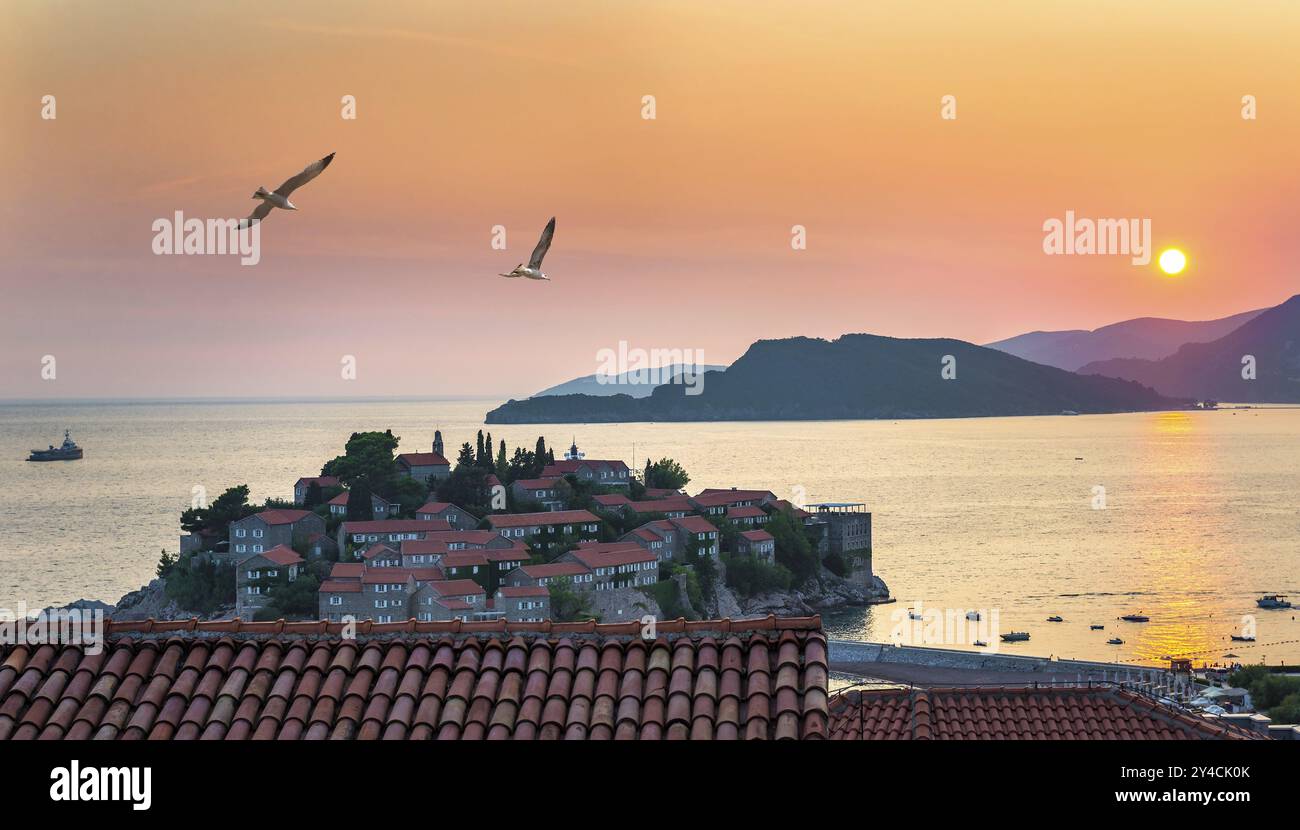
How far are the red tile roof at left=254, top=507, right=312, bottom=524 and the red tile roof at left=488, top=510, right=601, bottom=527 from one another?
7.43 meters

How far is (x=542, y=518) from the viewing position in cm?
5228

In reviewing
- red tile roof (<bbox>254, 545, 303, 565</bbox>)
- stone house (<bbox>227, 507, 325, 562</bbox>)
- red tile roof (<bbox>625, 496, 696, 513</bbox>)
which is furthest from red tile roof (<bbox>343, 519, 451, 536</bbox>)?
red tile roof (<bbox>625, 496, 696, 513</bbox>)

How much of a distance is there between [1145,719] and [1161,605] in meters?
45.9

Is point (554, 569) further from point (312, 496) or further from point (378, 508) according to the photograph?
point (312, 496)

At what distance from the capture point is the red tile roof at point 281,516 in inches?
1991

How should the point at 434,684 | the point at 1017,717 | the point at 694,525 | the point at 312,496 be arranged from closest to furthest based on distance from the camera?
1. the point at 434,684
2. the point at 1017,717
3. the point at 694,525
4. the point at 312,496

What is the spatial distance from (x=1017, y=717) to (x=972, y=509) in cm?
8018

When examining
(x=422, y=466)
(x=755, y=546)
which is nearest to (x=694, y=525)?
(x=755, y=546)

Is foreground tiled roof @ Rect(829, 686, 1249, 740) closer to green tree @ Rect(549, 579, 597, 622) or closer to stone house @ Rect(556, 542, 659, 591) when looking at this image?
green tree @ Rect(549, 579, 597, 622)

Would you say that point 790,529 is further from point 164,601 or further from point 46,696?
point 46,696

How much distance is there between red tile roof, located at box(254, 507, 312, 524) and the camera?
50.6m

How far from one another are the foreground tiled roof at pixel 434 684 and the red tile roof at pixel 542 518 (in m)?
45.6

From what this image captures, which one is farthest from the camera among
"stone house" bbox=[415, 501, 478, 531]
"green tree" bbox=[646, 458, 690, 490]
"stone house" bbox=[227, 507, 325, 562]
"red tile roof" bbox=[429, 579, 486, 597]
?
"green tree" bbox=[646, 458, 690, 490]
